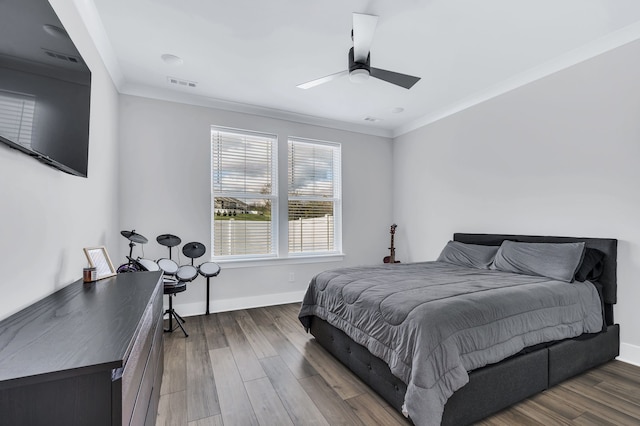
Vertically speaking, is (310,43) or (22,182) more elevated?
(310,43)

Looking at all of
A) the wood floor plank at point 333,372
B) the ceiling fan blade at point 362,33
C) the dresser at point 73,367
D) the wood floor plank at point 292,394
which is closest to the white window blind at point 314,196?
the wood floor plank at point 333,372

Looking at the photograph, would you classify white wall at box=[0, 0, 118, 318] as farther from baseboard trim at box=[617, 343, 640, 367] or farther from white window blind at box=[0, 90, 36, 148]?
baseboard trim at box=[617, 343, 640, 367]

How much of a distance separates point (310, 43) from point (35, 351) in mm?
2730

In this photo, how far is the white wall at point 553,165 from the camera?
2588 mm

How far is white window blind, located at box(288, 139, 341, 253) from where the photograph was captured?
4.57 meters

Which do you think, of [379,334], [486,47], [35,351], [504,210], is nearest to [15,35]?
[35,351]

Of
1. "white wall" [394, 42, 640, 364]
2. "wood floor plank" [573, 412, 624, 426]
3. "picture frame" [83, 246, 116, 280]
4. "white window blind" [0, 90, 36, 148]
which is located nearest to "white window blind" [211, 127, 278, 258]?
"picture frame" [83, 246, 116, 280]

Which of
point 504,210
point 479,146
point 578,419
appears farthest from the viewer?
point 479,146

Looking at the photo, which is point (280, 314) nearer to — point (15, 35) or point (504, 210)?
point (504, 210)

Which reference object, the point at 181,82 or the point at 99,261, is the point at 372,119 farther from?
the point at 99,261

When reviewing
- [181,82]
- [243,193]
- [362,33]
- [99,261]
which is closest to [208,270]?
[243,193]

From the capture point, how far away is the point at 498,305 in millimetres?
1975

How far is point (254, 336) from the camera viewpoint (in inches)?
123

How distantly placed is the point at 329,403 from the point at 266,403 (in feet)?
1.35
